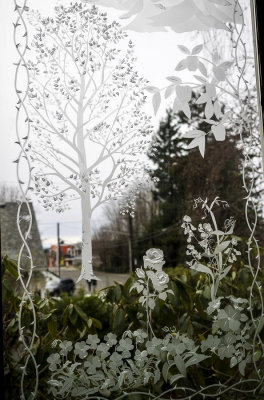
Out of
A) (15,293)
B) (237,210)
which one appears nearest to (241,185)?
(237,210)

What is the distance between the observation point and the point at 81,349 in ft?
7.04

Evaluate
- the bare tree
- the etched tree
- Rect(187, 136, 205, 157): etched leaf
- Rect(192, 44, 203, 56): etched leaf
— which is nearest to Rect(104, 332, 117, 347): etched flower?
the etched tree

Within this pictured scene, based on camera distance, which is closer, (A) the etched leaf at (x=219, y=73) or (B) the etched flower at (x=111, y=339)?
(B) the etched flower at (x=111, y=339)

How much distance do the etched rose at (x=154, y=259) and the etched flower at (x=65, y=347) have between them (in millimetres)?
466

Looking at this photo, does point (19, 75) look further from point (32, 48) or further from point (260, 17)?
point (260, 17)

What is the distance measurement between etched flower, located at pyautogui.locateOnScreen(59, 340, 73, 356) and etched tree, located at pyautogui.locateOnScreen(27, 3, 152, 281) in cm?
29

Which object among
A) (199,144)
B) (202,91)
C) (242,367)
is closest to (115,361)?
(242,367)

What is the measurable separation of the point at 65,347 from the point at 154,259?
0.53m

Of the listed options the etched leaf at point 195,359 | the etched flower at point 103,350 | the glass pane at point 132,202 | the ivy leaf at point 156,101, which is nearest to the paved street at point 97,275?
the glass pane at point 132,202

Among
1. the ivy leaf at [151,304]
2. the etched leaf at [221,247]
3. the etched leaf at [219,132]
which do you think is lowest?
the ivy leaf at [151,304]

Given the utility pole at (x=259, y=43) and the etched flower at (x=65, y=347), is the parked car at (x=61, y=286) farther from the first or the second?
the utility pole at (x=259, y=43)

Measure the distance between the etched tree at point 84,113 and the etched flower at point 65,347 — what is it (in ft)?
0.95

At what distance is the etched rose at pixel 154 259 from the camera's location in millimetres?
2246

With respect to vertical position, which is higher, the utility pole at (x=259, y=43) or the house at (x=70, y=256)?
the utility pole at (x=259, y=43)
